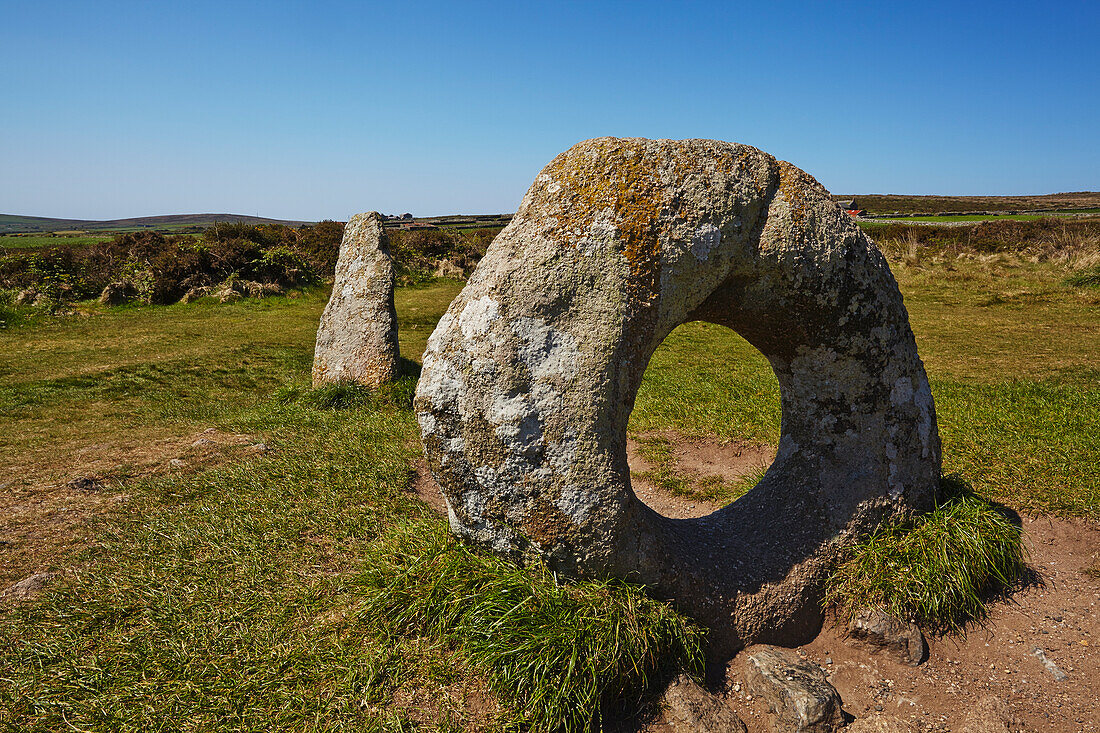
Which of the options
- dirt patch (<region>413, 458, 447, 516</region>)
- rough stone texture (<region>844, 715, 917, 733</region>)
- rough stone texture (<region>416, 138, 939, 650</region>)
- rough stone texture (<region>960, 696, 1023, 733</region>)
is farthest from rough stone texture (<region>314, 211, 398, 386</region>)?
rough stone texture (<region>960, 696, 1023, 733</region>)

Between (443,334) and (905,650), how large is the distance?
3.55 meters

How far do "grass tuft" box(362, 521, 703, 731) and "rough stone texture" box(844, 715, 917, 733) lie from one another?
95 cm

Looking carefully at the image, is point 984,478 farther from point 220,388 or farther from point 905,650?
point 220,388

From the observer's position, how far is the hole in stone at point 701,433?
6.52 meters

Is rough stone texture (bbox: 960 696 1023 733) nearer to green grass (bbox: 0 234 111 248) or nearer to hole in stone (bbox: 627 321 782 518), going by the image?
hole in stone (bbox: 627 321 782 518)

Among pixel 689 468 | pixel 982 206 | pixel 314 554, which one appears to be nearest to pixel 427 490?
pixel 314 554

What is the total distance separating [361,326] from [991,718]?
324 inches

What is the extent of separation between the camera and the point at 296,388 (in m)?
9.45

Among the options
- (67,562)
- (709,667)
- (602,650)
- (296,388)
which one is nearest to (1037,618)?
(709,667)

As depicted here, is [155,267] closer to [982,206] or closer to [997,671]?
[997,671]

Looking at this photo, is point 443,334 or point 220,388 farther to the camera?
point 220,388

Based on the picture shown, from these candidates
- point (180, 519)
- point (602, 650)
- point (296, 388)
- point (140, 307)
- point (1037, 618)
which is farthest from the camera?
point (140, 307)

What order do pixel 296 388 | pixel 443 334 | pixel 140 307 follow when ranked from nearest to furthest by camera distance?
pixel 443 334 → pixel 296 388 → pixel 140 307

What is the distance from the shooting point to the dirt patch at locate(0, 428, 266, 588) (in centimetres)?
489
